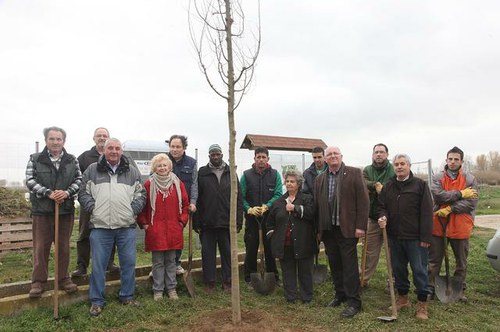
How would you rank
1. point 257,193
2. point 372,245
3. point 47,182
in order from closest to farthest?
point 47,182 → point 372,245 → point 257,193

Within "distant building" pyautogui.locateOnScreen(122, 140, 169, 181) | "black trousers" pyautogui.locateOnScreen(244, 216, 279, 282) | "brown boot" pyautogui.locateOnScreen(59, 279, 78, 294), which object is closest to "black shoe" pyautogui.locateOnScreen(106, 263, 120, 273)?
"brown boot" pyautogui.locateOnScreen(59, 279, 78, 294)

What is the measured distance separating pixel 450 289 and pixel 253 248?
8.69 ft

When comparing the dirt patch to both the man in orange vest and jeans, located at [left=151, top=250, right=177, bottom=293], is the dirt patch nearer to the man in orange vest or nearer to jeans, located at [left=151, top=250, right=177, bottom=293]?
jeans, located at [left=151, top=250, right=177, bottom=293]

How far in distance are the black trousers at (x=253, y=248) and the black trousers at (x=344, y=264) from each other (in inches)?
41.5

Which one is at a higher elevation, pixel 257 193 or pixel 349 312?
pixel 257 193

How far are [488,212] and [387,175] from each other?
45.2 ft

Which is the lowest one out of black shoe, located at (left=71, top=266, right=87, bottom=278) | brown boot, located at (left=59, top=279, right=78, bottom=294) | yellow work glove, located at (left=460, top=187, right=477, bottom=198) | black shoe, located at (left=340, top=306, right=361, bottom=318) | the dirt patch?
black shoe, located at (left=340, top=306, right=361, bottom=318)

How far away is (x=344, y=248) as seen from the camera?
4801mm

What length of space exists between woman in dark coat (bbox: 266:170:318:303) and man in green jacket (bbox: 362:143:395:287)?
36.7 inches

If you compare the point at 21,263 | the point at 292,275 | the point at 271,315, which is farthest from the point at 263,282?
the point at 21,263

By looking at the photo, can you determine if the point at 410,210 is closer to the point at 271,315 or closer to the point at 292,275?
the point at 292,275

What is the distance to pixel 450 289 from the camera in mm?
5176

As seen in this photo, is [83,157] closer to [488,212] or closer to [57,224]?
[57,224]

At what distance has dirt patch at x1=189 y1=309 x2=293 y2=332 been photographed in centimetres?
408
